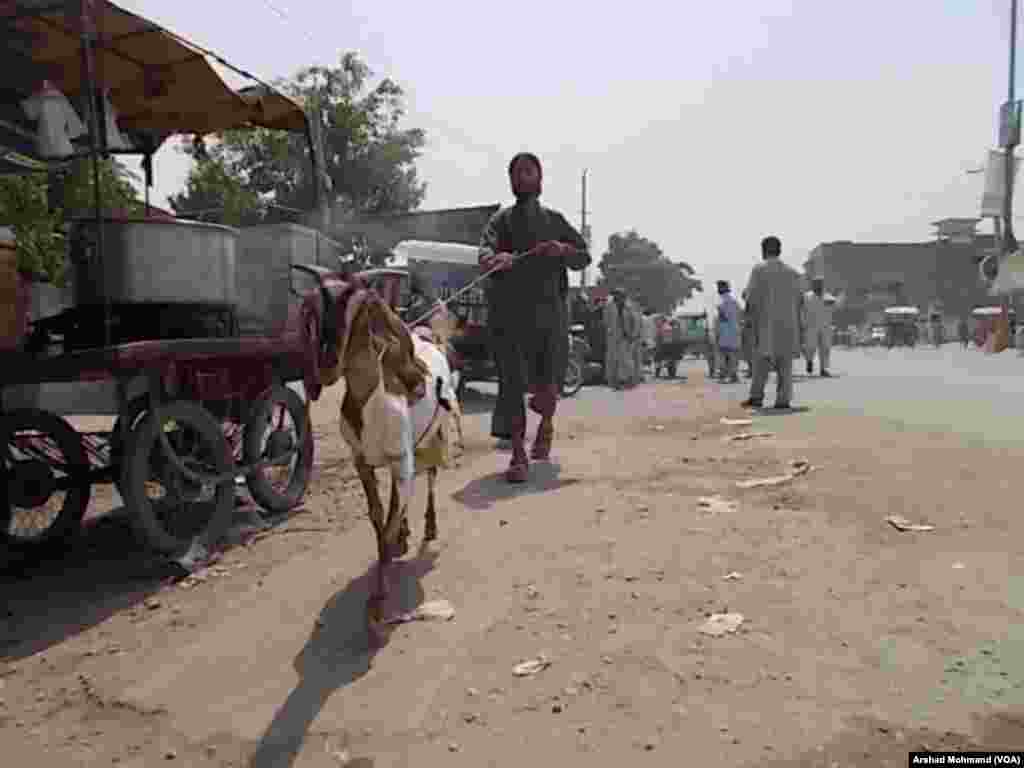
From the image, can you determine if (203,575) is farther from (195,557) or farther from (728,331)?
(728,331)

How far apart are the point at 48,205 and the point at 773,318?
9032 mm

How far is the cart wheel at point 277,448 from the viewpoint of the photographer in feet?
17.4

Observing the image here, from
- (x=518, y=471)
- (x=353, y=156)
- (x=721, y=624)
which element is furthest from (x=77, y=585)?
(x=353, y=156)

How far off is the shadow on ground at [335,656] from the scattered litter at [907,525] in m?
2.32

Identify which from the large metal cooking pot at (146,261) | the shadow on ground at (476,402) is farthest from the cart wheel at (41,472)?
the shadow on ground at (476,402)

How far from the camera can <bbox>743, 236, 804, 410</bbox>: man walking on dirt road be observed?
914 centimetres

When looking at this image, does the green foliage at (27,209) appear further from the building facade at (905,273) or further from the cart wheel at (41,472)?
the building facade at (905,273)

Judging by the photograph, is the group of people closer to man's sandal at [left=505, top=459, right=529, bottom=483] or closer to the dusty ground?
man's sandal at [left=505, top=459, right=529, bottom=483]

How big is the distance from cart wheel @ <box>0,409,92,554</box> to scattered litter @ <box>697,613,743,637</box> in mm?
3529

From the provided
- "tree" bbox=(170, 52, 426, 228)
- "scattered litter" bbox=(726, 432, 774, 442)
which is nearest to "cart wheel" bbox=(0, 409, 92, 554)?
"scattered litter" bbox=(726, 432, 774, 442)

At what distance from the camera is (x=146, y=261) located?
448 cm

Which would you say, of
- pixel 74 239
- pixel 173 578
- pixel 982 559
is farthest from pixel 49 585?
pixel 982 559

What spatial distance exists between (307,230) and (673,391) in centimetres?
859

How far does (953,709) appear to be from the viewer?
2467 millimetres
